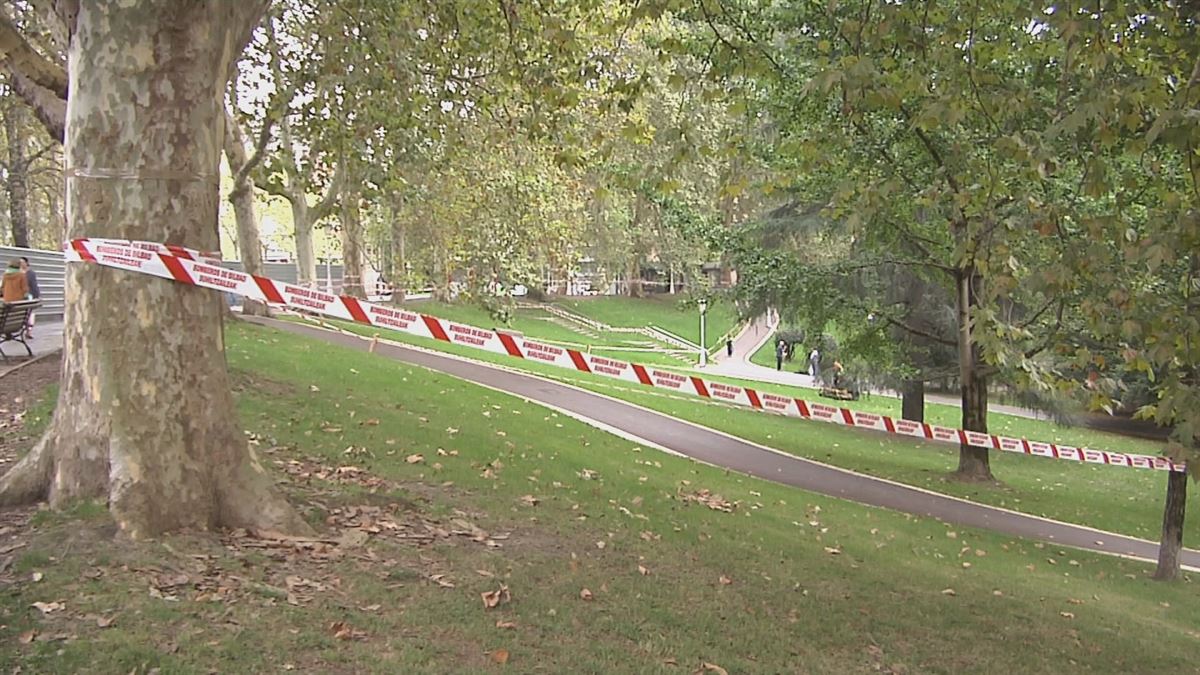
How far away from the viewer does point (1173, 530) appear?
10.3m

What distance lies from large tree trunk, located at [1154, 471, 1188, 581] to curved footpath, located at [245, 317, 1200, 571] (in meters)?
1.35

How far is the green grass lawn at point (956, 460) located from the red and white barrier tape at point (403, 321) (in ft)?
6.80

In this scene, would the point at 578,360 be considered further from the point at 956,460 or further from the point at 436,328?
the point at 956,460

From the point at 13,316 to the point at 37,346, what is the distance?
148 inches

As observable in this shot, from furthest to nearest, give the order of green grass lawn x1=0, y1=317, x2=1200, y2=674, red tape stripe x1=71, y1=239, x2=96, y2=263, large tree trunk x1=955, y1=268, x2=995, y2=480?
1. large tree trunk x1=955, y1=268, x2=995, y2=480
2. red tape stripe x1=71, y1=239, x2=96, y2=263
3. green grass lawn x1=0, y1=317, x2=1200, y2=674

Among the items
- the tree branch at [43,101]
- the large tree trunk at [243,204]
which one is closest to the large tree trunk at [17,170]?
the large tree trunk at [243,204]

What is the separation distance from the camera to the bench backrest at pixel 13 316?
1154 cm

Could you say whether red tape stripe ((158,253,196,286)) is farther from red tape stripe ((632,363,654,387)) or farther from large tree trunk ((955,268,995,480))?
large tree trunk ((955,268,995,480))

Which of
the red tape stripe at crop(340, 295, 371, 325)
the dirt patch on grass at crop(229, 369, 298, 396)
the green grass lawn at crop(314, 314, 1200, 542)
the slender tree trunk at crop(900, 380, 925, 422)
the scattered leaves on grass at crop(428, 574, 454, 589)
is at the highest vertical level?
the red tape stripe at crop(340, 295, 371, 325)

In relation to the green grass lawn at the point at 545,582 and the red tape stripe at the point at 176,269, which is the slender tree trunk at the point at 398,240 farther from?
the red tape stripe at the point at 176,269

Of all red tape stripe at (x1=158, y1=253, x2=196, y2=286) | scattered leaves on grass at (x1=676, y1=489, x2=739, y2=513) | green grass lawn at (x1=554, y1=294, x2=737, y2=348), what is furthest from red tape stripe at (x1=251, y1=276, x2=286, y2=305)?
green grass lawn at (x1=554, y1=294, x2=737, y2=348)

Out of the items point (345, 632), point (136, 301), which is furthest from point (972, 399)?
point (136, 301)

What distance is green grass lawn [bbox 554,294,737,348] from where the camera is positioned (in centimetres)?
5450

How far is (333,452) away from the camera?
8336 mm
